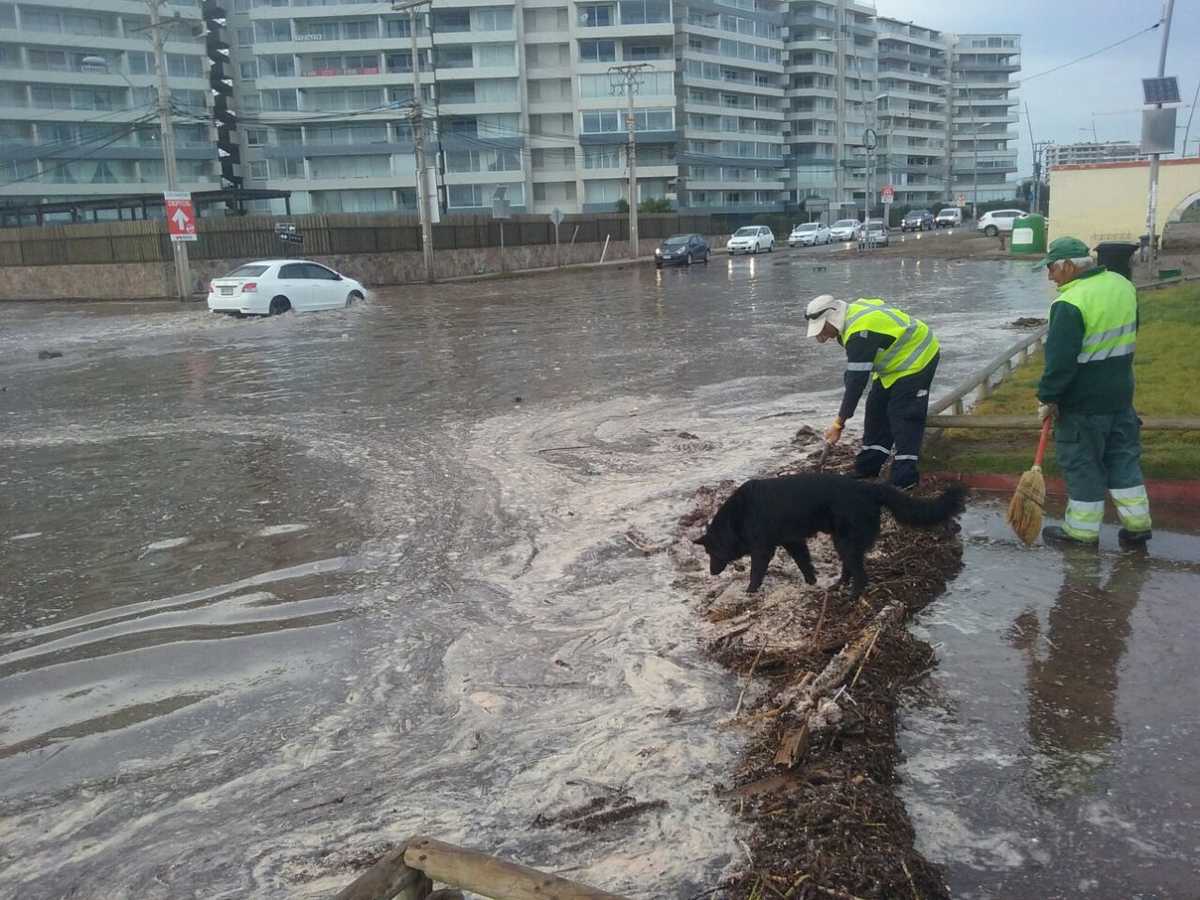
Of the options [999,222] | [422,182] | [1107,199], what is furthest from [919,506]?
[999,222]

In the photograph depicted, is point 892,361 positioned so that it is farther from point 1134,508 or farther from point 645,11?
point 645,11

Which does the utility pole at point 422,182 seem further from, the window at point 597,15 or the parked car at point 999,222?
the window at point 597,15

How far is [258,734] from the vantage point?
4.42 meters

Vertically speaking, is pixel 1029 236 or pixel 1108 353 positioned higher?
pixel 1029 236

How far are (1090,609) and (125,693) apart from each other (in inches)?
192

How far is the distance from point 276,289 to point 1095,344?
2230cm

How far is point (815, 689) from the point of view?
13.5ft

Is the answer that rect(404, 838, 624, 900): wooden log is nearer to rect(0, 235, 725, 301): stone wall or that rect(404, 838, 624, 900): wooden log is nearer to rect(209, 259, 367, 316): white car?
rect(209, 259, 367, 316): white car

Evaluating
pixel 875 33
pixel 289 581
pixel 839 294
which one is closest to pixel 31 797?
pixel 289 581

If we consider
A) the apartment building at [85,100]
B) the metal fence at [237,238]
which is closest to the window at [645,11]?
the apartment building at [85,100]

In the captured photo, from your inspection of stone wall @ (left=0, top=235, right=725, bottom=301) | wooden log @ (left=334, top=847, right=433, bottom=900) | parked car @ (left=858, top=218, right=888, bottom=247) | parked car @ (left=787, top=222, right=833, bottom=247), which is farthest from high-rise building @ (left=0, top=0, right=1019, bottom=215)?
wooden log @ (left=334, top=847, right=433, bottom=900)

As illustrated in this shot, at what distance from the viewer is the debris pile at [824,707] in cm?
307

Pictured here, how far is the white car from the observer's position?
24.8 meters

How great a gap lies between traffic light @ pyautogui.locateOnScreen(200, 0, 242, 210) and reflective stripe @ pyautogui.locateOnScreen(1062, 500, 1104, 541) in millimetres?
82495
